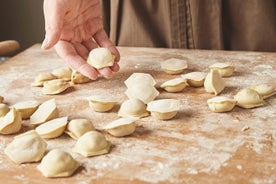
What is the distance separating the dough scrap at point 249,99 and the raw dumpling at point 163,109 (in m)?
0.15

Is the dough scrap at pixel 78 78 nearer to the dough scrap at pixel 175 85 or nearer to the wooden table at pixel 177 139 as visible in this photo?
the wooden table at pixel 177 139

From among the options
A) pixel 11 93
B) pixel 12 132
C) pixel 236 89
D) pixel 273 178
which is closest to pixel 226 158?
pixel 273 178

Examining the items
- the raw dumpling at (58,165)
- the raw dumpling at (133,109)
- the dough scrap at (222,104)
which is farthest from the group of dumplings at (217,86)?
the raw dumpling at (58,165)

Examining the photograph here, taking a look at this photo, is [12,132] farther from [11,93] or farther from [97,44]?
[97,44]

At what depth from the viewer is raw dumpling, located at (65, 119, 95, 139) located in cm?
98

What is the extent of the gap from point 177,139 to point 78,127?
8.1 inches

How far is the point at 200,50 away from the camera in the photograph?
4.88 feet

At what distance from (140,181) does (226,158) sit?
0.18 m

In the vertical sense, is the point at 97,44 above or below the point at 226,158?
above

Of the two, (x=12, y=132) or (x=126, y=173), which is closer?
(x=126, y=173)

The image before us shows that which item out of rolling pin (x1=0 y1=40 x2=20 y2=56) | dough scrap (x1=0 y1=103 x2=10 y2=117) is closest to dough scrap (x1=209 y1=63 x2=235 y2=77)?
dough scrap (x1=0 y1=103 x2=10 y2=117)

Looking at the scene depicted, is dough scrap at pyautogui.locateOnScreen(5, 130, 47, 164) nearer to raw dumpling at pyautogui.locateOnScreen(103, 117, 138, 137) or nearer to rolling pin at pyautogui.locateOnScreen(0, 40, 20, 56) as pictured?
raw dumpling at pyautogui.locateOnScreen(103, 117, 138, 137)

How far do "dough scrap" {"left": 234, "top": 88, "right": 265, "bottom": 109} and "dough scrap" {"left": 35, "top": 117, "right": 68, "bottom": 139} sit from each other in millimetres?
Answer: 403

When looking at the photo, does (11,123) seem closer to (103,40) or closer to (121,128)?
(121,128)
